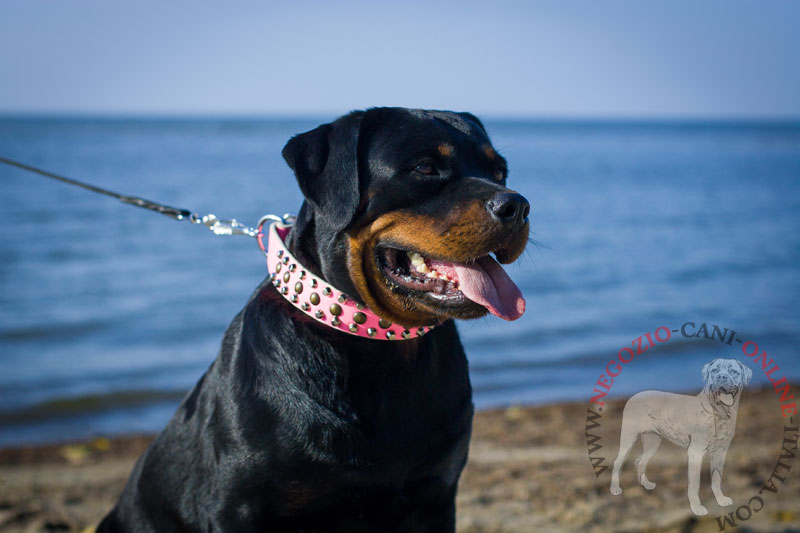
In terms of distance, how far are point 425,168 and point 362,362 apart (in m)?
0.71

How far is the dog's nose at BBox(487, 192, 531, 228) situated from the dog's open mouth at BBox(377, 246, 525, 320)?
0.19 m

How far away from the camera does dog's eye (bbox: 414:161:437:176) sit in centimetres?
254

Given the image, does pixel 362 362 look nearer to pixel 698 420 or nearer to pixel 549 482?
pixel 698 420

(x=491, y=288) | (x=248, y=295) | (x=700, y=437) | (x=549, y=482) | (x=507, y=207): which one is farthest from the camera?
(x=248, y=295)

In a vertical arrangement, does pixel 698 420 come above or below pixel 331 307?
below

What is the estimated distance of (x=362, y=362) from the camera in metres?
2.48

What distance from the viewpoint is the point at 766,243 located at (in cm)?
1427

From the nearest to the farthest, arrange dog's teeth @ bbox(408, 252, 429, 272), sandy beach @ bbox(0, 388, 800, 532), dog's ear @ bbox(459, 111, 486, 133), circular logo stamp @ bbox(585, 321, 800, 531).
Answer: dog's teeth @ bbox(408, 252, 429, 272)
dog's ear @ bbox(459, 111, 486, 133)
circular logo stamp @ bbox(585, 321, 800, 531)
sandy beach @ bbox(0, 388, 800, 532)

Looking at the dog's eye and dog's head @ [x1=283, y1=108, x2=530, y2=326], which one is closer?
dog's head @ [x1=283, y1=108, x2=530, y2=326]

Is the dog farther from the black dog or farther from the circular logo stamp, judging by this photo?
the black dog

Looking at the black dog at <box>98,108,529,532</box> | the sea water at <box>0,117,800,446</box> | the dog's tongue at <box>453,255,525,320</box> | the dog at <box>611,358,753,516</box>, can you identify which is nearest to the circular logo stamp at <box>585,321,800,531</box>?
the dog at <box>611,358,753,516</box>

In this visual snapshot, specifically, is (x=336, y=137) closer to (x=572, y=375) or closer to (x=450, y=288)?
(x=450, y=288)

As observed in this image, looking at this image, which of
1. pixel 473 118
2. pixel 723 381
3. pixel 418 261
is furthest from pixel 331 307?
pixel 723 381

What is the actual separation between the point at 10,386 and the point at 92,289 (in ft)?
11.0
